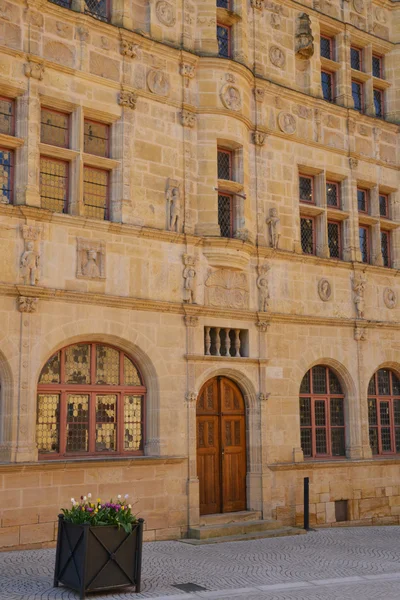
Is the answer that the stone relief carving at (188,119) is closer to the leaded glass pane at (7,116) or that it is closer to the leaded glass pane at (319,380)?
the leaded glass pane at (7,116)

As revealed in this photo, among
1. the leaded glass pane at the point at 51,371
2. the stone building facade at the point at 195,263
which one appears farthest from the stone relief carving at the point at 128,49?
the leaded glass pane at the point at 51,371

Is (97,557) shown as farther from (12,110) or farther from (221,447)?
(12,110)

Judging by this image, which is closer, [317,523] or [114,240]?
[114,240]

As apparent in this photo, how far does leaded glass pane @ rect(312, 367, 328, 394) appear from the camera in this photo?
54.1ft

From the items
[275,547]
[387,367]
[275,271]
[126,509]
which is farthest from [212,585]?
[387,367]

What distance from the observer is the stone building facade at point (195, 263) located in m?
12.6

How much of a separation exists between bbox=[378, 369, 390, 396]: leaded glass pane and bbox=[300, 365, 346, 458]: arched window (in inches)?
52.5

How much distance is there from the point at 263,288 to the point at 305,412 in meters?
2.88

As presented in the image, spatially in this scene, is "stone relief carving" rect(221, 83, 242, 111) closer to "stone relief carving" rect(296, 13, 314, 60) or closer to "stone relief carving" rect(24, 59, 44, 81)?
"stone relief carving" rect(296, 13, 314, 60)

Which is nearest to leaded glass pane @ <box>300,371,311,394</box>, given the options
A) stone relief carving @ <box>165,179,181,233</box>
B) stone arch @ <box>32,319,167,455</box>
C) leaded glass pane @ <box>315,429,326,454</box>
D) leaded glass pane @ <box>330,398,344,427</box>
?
leaded glass pane @ <box>330,398,344,427</box>

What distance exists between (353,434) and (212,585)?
24.5 feet

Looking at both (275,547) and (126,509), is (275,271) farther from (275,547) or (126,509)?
(126,509)

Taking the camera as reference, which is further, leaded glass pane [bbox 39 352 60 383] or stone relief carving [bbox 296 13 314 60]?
stone relief carving [bbox 296 13 314 60]

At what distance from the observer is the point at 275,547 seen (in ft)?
42.4
